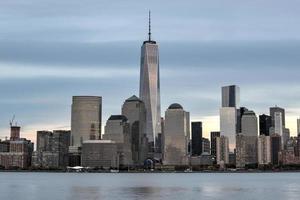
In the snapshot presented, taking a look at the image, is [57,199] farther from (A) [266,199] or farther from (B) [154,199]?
(A) [266,199]

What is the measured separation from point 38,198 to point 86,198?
1093 centimetres

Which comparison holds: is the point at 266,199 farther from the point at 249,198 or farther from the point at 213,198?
the point at 213,198

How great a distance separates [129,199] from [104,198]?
6382 mm

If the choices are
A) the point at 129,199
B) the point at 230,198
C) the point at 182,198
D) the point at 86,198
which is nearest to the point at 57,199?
the point at 86,198

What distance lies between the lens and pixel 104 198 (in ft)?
398

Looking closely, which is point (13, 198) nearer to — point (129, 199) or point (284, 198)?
point (129, 199)

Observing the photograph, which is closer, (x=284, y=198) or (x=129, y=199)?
(x=129, y=199)

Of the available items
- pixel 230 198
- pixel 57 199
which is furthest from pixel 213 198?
pixel 57 199

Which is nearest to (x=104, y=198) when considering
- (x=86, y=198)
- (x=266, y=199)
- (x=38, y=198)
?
(x=86, y=198)

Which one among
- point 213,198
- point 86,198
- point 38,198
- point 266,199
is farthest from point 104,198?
point 266,199

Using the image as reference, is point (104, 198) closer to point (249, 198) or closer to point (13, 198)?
point (13, 198)

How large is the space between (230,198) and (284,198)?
1246cm

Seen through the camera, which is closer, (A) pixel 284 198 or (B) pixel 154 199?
(B) pixel 154 199

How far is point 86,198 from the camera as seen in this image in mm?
121875
